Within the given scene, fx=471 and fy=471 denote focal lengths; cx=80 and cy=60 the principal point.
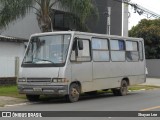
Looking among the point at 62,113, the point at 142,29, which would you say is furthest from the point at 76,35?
the point at 142,29

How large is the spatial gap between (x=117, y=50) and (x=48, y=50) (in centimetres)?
488

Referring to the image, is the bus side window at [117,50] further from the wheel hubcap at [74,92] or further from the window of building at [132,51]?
the wheel hubcap at [74,92]

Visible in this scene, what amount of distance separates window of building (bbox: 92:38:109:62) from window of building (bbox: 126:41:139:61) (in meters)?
2.32

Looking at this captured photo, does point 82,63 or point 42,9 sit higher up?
point 42,9

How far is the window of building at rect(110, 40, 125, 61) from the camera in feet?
74.3

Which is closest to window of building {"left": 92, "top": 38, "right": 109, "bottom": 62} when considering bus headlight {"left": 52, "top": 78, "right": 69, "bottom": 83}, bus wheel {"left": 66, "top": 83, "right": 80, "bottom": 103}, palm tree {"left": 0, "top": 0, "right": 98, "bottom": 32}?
bus wheel {"left": 66, "top": 83, "right": 80, "bottom": 103}

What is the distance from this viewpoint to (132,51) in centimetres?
2461

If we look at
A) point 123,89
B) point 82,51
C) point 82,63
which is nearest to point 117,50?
point 123,89

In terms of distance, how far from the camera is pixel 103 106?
17641mm

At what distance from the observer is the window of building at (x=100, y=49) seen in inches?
827

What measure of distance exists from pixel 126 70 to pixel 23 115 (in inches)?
467

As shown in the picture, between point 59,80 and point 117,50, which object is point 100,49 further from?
point 59,80

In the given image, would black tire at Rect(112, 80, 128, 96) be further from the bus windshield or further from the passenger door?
the bus windshield

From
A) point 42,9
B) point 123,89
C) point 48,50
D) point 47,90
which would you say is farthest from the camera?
point 42,9
